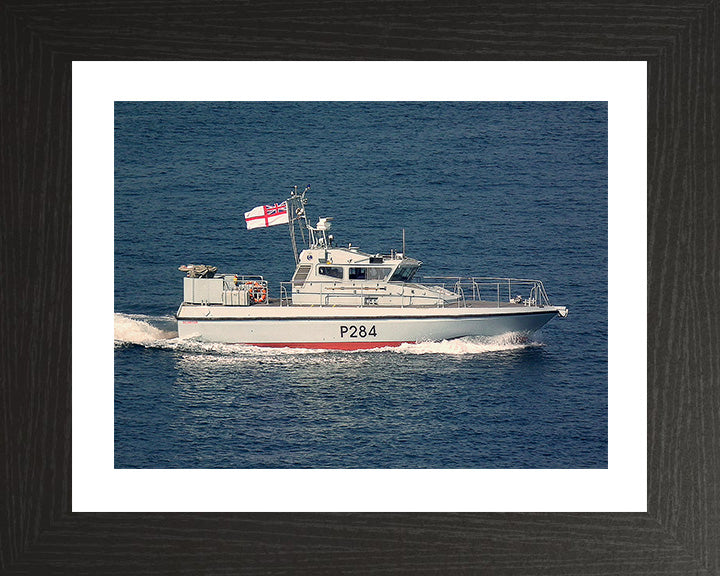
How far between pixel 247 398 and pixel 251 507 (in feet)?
3.21

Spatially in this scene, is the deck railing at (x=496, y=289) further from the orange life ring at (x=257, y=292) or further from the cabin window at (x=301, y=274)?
the orange life ring at (x=257, y=292)

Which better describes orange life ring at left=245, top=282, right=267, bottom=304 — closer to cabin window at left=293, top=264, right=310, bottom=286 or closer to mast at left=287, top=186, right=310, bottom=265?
cabin window at left=293, top=264, right=310, bottom=286

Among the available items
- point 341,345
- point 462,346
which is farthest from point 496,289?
point 341,345

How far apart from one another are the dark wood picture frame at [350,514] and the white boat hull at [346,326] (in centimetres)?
160

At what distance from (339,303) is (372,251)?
1.09 m

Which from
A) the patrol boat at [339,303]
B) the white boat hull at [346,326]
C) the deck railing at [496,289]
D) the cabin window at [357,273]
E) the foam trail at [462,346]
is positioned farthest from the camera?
the cabin window at [357,273]

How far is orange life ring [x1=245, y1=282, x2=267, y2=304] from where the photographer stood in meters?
8.84

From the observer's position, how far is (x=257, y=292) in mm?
8891

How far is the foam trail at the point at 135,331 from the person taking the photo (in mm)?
7535

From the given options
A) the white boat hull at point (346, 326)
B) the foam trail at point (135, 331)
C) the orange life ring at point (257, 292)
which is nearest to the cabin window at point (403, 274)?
the white boat hull at point (346, 326)

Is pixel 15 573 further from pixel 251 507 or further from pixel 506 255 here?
pixel 506 255

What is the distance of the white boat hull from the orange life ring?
77mm

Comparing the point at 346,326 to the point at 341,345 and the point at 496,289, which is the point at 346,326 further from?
the point at 496,289

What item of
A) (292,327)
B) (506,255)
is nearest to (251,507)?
(292,327)
